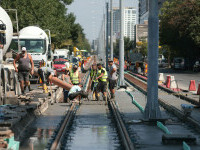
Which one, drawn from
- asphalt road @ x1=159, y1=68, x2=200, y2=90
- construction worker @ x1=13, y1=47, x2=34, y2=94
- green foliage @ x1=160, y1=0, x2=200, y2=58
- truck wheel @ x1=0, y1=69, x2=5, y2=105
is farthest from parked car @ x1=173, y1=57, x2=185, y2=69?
truck wheel @ x1=0, y1=69, x2=5, y2=105

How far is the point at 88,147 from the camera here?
10.5 m

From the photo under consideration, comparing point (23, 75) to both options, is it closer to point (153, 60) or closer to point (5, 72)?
point (5, 72)

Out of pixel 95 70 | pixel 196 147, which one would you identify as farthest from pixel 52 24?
pixel 196 147

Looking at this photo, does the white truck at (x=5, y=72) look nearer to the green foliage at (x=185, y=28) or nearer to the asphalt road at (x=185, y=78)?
the asphalt road at (x=185, y=78)

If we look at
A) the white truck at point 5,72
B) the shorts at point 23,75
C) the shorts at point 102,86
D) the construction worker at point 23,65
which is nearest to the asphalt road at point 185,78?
the shorts at point 102,86

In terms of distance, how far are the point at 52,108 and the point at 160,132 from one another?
7350 millimetres

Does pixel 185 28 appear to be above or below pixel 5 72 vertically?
above

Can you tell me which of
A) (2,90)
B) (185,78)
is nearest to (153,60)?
(2,90)

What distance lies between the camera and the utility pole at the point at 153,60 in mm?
14117

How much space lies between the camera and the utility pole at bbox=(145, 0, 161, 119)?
14.1 metres

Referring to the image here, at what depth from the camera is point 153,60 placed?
1423cm

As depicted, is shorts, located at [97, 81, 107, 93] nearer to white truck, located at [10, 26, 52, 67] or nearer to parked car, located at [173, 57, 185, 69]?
white truck, located at [10, 26, 52, 67]

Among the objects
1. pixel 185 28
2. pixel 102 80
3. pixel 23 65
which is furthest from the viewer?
pixel 185 28

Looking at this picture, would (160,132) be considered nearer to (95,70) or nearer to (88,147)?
(88,147)
